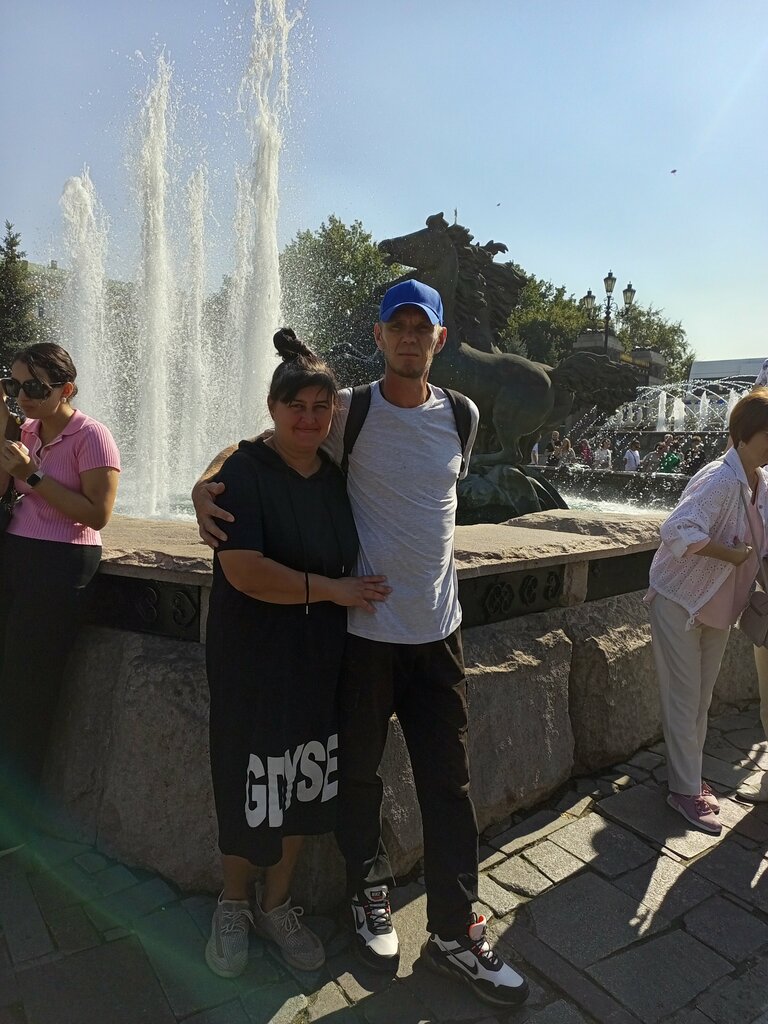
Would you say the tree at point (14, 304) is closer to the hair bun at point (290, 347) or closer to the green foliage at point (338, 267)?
the green foliage at point (338, 267)

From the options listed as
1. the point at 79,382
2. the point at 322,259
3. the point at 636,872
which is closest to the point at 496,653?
the point at 636,872

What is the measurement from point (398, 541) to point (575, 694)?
164 cm

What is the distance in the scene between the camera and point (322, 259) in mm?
28000

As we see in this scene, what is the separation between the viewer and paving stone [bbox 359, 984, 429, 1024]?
172 cm

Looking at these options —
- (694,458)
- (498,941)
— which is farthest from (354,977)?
(694,458)

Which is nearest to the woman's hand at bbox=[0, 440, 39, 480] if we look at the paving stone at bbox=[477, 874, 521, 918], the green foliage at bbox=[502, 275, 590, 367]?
the paving stone at bbox=[477, 874, 521, 918]

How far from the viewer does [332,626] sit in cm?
179

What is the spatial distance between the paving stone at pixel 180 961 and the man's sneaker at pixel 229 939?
3 centimetres

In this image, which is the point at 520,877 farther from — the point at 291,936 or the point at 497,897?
the point at 291,936

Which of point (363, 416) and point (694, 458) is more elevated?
point (363, 416)

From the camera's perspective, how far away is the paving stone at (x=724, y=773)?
3.09 metres

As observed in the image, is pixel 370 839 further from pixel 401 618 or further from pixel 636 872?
pixel 636 872

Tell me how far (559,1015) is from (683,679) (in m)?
1.37

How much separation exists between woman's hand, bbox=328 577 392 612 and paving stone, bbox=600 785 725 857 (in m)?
1.66
